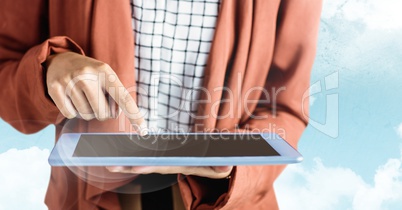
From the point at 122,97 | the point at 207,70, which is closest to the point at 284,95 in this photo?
the point at 207,70

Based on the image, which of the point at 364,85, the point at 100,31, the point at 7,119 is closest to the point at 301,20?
the point at 364,85

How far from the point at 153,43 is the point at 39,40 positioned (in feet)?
0.41

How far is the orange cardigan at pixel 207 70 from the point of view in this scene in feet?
1.53

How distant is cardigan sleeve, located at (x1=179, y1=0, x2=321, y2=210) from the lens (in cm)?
50

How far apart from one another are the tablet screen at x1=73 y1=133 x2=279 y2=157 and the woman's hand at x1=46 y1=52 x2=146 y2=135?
0.02 metres

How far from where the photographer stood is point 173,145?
0.41 m

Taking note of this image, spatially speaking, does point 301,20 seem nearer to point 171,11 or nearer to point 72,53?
point 171,11

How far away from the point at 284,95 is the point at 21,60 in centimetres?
29

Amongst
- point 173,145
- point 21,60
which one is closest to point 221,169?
point 173,145

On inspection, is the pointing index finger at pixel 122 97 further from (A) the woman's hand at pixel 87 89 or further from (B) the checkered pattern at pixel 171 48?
(B) the checkered pattern at pixel 171 48

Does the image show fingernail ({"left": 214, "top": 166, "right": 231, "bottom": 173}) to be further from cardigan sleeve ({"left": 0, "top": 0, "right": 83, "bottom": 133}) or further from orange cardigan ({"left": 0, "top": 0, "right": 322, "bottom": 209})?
cardigan sleeve ({"left": 0, "top": 0, "right": 83, "bottom": 133})

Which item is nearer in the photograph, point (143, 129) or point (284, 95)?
point (143, 129)

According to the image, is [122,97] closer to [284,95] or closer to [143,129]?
[143,129]

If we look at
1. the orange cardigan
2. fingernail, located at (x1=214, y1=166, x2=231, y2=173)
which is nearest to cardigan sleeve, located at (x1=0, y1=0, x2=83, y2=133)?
the orange cardigan
